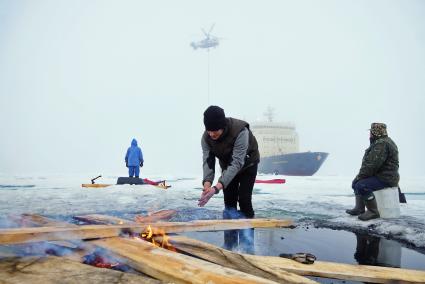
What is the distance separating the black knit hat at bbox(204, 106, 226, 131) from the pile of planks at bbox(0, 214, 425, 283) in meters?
1.40

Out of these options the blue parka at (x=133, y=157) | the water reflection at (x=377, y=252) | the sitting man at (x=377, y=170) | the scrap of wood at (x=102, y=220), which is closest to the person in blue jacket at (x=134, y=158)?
the blue parka at (x=133, y=157)

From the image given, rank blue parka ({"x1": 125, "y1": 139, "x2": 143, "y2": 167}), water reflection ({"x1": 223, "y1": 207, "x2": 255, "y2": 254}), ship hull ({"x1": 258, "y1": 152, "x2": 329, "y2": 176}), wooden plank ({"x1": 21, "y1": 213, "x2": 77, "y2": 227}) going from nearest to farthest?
wooden plank ({"x1": 21, "y1": 213, "x2": 77, "y2": 227})
water reflection ({"x1": 223, "y1": 207, "x2": 255, "y2": 254})
blue parka ({"x1": 125, "y1": 139, "x2": 143, "y2": 167})
ship hull ({"x1": 258, "y1": 152, "x2": 329, "y2": 176})

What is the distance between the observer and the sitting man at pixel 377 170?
16.9 feet

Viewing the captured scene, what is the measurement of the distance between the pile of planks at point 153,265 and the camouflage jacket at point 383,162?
3.06 metres

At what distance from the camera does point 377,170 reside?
5203 millimetres

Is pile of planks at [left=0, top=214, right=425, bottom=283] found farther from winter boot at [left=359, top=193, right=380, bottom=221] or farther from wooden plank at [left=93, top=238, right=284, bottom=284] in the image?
winter boot at [left=359, top=193, right=380, bottom=221]

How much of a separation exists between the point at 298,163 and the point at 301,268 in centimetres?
4761

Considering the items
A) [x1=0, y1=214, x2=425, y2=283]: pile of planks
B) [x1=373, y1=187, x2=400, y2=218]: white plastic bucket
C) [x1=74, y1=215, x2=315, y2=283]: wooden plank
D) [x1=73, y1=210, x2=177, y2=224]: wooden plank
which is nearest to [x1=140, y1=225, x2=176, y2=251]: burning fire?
[x1=0, y1=214, x2=425, y2=283]: pile of planks

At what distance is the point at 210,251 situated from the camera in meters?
2.37

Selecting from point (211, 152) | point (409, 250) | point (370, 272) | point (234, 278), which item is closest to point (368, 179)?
point (409, 250)

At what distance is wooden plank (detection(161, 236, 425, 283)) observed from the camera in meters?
2.18

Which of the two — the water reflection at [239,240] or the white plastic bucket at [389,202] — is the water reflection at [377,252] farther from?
the water reflection at [239,240]

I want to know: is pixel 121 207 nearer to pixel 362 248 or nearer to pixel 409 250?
pixel 362 248

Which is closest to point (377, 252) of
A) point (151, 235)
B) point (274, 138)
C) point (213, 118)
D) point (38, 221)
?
point (213, 118)
